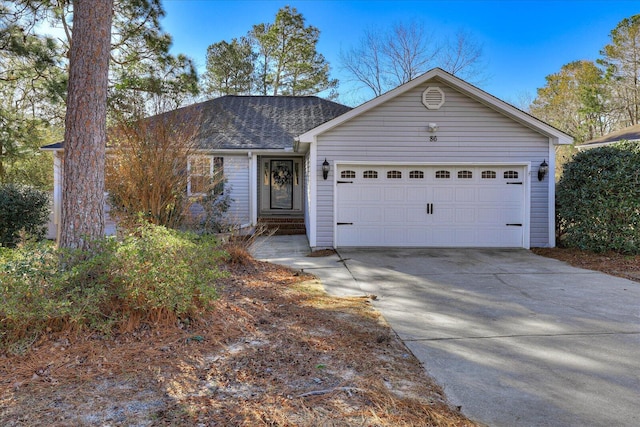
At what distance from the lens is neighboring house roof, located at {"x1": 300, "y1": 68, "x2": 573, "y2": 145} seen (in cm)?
924

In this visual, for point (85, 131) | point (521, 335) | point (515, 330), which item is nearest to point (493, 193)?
point (515, 330)

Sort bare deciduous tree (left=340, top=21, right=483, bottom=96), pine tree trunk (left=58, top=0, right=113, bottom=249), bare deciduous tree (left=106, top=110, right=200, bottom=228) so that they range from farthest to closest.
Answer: bare deciduous tree (left=340, top=21, right=483, bottom=96)
bare deciduous tree (left=106, top=110, right=200, bottom=228)
pine tree trunk (left=58, top=0, right=113, bottom=249)

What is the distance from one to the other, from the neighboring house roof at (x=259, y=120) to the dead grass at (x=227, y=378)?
25.1ft

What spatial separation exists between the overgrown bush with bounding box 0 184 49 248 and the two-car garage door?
22.8 feet

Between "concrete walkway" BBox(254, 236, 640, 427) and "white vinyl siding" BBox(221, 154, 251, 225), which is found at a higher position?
"white vinyl siding" BBox(221, 154, 251, 225)

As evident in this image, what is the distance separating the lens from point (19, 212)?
897cm

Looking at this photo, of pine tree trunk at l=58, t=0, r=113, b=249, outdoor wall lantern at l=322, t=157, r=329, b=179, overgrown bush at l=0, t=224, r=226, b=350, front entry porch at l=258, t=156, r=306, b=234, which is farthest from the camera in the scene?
front entry porch at l=258, t=156, r=306, b=234

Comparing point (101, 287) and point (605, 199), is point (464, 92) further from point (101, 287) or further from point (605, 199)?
point (101, 287)

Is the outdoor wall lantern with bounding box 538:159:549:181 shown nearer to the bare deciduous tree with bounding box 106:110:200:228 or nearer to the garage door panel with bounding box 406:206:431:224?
the garage door panel with bounding box 406:206:431:224

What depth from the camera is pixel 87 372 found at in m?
3.00

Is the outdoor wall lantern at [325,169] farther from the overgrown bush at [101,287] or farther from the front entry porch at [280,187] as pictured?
the overgrown bush at [101,287]

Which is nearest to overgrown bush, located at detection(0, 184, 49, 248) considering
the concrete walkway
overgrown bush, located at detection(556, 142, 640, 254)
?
the concrete walkway

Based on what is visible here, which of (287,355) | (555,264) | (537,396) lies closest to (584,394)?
(537,396)

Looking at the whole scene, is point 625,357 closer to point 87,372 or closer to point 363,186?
point 87,372
